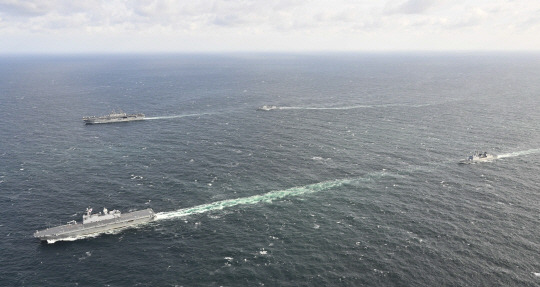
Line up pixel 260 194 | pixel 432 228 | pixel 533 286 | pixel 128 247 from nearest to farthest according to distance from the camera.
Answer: pixel 533 286 → pixel 128 247 → pixel 432 228 → pixel 260 194

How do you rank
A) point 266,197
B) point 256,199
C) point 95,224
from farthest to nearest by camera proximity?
1. point 266,197
2. point 256,199
3. point 95,224

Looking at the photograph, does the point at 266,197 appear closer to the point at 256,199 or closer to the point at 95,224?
the point at 256,199

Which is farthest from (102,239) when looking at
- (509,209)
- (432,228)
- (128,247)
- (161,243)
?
(509,209)

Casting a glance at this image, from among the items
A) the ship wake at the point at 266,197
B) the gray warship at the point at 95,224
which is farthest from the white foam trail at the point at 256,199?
the gray warship at the point at 95,224

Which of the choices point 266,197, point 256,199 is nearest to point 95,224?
A: point 256,199

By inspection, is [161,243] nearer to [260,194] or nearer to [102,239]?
[102,239]

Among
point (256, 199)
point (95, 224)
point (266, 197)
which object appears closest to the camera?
point (95, 224)

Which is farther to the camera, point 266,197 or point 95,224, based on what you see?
point 266,197
